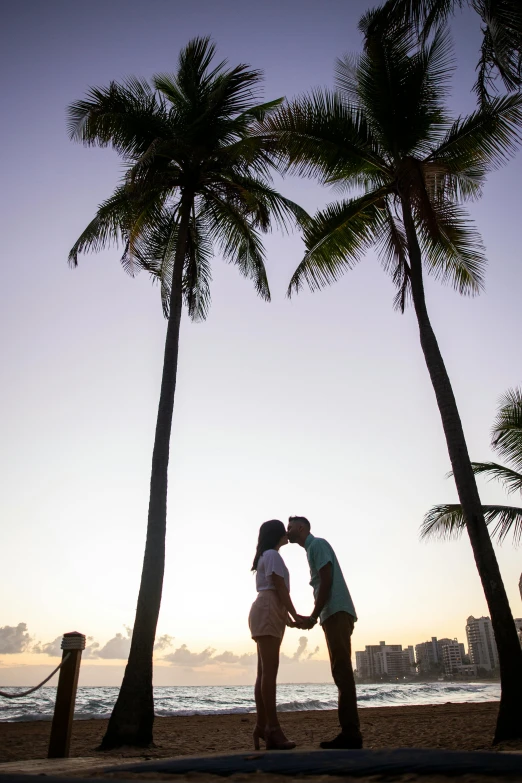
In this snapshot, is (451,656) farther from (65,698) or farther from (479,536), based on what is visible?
(65,698)

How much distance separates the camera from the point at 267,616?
5.15 m

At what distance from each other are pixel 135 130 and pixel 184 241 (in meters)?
2.50

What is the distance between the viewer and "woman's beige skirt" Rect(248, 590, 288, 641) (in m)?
5.11

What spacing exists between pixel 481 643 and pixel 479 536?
4214 inches

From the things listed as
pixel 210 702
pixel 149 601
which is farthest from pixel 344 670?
pixel 210 702

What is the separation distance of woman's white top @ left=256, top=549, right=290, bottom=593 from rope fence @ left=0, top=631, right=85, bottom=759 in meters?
2.40

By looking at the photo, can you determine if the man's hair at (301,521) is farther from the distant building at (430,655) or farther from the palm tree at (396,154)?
the distant building at (430,655)

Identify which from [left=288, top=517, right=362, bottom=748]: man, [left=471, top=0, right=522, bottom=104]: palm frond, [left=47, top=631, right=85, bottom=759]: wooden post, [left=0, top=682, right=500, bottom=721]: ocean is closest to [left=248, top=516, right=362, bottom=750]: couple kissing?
[left=288, top=517, right=362, bottom=748]: man

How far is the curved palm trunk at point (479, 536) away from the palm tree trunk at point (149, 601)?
4.36 metres

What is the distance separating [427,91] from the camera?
1108cm

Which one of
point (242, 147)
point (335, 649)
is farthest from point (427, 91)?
point (335, 649)

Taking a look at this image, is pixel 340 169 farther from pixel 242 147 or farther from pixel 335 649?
pixel 335 649

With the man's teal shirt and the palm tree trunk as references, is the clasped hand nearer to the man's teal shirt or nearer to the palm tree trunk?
the man's teal shirt

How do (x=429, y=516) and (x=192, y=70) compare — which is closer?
(x=192, y=70)
